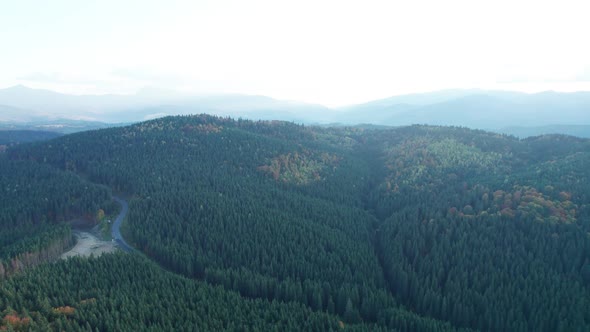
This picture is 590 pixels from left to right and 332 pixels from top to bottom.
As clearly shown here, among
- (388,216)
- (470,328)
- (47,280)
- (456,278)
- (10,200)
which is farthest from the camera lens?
(388,216)

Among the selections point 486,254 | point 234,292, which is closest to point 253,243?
point 234,292

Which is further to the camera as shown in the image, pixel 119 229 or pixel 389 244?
pixel 389 244

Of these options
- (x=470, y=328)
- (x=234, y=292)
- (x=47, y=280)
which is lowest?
(x=470, y=328)

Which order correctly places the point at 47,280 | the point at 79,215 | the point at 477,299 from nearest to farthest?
the point at 47,280 < the point at 477,299 < the point at 79,215

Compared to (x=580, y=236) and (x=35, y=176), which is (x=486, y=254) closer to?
(x=580, y=236)

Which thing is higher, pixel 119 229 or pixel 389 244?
pixel 119 229

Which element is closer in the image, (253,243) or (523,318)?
(523,318)

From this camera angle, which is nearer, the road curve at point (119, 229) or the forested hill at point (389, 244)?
the forested hill at point (389, 244)

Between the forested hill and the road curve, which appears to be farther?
the road curve
